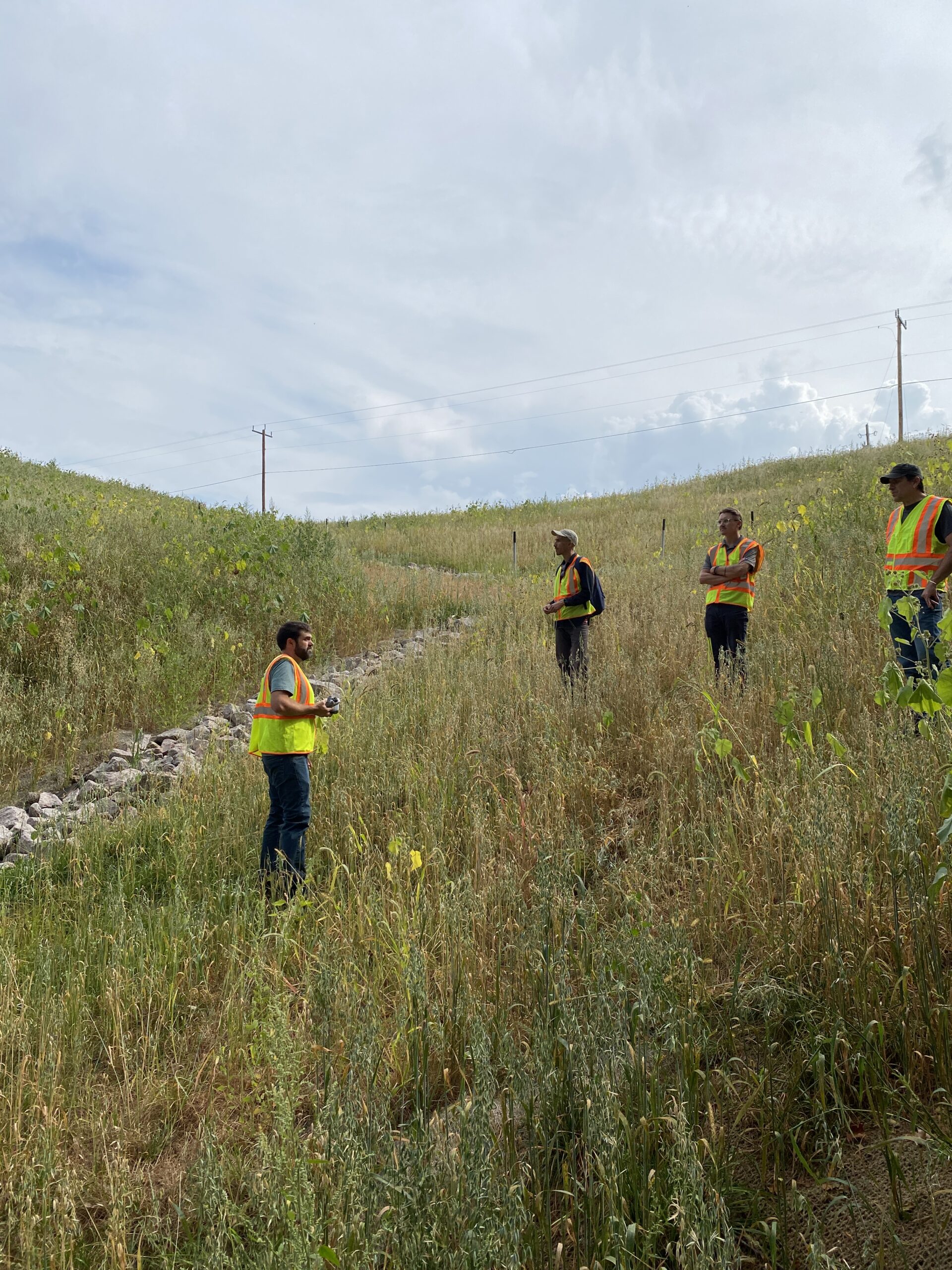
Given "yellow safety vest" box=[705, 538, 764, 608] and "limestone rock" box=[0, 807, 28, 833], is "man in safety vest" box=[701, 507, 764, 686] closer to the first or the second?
"yellow safety vest" box=[705, 538, 764, 608]

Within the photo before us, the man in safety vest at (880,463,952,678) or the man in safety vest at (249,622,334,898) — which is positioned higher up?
the man in safety vest at (880,463,952,678)

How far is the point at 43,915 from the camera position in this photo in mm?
3877

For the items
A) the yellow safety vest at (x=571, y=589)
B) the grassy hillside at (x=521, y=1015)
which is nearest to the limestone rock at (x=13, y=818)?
the grassy hillside at (x=521, y=1015)

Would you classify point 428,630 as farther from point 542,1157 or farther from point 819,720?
point 542,1157

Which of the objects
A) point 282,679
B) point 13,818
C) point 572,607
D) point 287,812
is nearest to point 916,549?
point 572,607

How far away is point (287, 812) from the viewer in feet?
14.4

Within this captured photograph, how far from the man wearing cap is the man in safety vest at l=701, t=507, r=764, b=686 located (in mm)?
1050

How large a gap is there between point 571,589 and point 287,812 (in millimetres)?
3404

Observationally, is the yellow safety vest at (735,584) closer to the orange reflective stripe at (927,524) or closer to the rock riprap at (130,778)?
the orange reflective stripe at (927,524)

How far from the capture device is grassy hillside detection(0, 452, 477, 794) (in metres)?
7.39

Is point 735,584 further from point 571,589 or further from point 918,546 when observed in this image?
point 918,546

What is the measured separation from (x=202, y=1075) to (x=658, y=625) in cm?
601

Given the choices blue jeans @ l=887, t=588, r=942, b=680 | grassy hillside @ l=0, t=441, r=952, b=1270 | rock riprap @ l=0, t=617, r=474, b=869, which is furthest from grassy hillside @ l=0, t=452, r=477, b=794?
blue jeans @ l=887, t=588, r=942, b=680

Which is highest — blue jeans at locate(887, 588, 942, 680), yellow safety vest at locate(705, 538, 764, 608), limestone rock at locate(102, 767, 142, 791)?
yellow safety vest at locate(705, 538, 764, 608)
